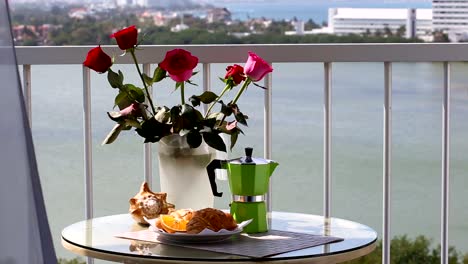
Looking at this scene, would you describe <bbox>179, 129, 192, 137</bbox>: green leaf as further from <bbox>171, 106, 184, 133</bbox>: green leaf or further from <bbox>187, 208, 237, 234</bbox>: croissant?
<bbox>187, 208, 237, 234</bbox>: croissant

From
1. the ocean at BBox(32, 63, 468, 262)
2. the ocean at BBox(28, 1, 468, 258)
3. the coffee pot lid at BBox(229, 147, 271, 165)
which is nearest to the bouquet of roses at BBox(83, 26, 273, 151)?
the coffee pot lid at BBox(229, 147, 271, 165)

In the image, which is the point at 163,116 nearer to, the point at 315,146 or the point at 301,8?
the point at 301,8

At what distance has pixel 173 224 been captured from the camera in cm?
212

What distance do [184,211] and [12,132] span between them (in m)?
0.63

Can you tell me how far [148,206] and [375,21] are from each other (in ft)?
27.4

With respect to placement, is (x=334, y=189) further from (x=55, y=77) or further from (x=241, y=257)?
(x=241, y=257)

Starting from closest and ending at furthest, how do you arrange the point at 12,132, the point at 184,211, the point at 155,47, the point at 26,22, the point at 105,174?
the point at 12,132, the point at 184,211, the point at 155,47, the point at 26,22, the point at 105,174

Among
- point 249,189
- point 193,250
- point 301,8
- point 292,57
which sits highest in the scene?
point 301,8

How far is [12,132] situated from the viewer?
1611 millimetres

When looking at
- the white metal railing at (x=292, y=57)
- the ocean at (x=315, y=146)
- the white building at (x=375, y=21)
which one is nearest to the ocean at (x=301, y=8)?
the white building at (x=375, y=21)

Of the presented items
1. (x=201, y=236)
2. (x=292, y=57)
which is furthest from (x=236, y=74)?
(x=292, y=57)

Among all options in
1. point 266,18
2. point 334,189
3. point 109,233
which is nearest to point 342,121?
point 334,189

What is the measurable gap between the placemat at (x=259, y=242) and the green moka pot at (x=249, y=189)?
1.6 inches

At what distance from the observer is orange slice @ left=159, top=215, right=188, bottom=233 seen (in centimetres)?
210
